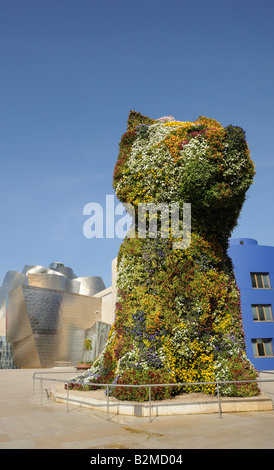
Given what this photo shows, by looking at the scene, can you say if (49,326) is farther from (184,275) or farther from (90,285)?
(184,275)

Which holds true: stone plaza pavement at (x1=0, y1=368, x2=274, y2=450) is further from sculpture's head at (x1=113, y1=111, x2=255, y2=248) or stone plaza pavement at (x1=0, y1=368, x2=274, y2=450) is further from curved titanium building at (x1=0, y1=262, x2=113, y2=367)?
curved titanium building at (x1=0, y1=262, x2=113, y2=367)

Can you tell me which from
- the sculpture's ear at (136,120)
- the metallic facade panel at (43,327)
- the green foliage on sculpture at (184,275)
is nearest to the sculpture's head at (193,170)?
the green foliage on sculpture at (184,275)

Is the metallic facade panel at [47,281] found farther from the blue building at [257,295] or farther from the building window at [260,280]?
the building window at [260,280]

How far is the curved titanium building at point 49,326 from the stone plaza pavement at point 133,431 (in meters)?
36.8

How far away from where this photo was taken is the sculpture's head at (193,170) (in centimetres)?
996

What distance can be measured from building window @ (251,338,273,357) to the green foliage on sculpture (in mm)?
20612

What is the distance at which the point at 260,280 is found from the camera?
30.6 m

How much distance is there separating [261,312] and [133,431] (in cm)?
2572

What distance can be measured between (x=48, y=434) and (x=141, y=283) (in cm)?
479

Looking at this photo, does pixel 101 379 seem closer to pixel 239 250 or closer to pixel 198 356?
pixel 198 356

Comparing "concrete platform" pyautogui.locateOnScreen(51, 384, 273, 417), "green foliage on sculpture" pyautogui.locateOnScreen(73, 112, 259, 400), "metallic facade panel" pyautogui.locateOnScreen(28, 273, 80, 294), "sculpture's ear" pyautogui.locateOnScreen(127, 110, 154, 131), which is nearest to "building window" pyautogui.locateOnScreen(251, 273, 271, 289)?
"green foliage on sculpture" pyautogui.locateOnScreen(73, 112, 259, 400)

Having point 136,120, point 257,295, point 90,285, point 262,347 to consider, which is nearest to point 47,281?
point 90,285

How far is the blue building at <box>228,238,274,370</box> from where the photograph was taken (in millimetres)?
28828
